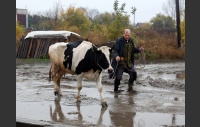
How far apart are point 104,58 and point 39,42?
62.9 ft

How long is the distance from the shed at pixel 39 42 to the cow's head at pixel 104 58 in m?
17.4

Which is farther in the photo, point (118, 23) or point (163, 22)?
point (163, 22)

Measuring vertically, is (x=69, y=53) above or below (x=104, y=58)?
above

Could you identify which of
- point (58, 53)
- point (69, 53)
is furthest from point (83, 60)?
point (58, 53)

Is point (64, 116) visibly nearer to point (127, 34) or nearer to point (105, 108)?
point (105, 108)

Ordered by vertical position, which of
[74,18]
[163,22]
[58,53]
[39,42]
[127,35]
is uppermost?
[163,22]

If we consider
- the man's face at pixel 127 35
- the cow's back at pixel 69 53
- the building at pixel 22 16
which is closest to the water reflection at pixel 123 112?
the cow's back at pixel 69 53

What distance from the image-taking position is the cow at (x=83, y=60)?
7566 mm

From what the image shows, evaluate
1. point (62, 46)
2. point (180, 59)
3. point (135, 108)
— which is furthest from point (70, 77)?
point (180, 59)

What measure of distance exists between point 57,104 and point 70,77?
537cm

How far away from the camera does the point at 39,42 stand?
25859 mm

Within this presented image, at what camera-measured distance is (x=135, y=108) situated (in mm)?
7168

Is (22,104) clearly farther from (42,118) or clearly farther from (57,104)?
(42,118)

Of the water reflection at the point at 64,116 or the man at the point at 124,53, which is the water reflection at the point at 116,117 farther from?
the man at the point at 124,53
